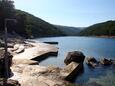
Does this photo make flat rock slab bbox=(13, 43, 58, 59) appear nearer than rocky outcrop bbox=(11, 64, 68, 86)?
No

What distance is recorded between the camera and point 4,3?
312 ft

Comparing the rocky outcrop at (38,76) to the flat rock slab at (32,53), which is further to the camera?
the flat rock slab at (32,53)

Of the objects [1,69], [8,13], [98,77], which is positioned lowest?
[98,77]

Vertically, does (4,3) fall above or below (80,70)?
above

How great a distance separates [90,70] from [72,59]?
3.84 metres

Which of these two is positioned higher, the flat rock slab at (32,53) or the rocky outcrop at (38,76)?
the flat rock slab at (32,53)

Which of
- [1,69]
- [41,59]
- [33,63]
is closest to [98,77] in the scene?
[33,63]

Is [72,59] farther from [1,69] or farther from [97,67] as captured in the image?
[1,69]

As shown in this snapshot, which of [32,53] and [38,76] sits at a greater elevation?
[32,53]

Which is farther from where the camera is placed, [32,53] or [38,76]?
[32,53]

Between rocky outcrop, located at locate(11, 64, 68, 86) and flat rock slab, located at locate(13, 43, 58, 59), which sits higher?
flat rock slab, located at locate(13, 43, 58, 59)

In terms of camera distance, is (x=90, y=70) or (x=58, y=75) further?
(x=90, y=70)

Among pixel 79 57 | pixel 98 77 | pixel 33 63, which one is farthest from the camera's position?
pixel 79 57

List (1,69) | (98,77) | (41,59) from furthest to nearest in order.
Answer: (41,59)
(98,77)
(1,69)
